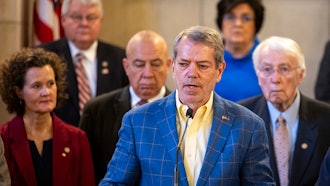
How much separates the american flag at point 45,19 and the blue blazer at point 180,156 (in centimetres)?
285

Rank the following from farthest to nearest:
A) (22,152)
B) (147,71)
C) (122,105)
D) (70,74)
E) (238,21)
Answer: (238,21), (70,74), (122,105), (147,71), (22,152)

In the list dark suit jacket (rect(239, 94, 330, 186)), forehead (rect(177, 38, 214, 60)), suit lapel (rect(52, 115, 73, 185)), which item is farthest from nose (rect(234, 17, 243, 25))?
forehead (rect(177, 38, 214, 60))

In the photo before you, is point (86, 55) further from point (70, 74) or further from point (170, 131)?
point (170, 131)

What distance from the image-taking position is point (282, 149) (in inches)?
169

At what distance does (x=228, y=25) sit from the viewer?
18.1ft

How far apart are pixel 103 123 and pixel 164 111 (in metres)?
1.41

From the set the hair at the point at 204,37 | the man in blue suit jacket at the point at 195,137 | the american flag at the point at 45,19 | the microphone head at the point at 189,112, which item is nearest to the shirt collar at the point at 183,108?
the man in blue suit jacket at the point at 195,137

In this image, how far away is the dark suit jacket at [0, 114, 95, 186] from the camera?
13.5 feet

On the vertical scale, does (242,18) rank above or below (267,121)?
above

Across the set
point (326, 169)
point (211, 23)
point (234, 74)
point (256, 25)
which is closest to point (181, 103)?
point (326, 169)

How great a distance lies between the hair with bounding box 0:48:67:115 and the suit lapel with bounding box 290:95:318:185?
1511 millimetres

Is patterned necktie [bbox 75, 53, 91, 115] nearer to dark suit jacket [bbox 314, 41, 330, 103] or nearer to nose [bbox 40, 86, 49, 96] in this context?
nose [bbox 40, 86, 49, 96]

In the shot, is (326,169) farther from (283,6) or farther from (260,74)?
(283,6)

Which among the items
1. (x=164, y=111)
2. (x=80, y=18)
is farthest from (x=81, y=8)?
(x=164, y=111)
